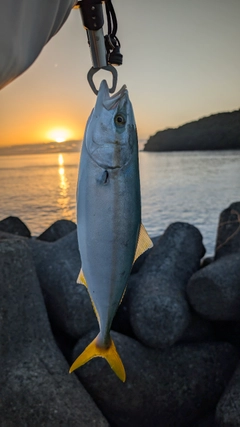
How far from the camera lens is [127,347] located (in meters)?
3.97

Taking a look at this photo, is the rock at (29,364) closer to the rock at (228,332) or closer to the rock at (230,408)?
the rock at (230,408)

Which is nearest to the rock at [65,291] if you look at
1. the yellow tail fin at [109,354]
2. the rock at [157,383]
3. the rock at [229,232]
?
the rock at [157,383]

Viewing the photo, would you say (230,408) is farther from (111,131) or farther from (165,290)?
(111,131)

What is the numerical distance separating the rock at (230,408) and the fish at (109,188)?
2.48 metres

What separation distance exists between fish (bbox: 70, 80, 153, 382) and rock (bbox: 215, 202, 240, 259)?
161 inches

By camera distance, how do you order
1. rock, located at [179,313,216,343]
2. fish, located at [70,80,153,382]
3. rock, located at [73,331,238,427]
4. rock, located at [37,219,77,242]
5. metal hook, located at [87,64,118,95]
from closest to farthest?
fish, located at [70,80,153,382] → metal hook, located at [87,64,118,95] → rock, located at [73,331,238,427] → rock, located at [179,313,216,343] → rock, located at [37,219,77,242]

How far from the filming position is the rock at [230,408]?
3.44 meters

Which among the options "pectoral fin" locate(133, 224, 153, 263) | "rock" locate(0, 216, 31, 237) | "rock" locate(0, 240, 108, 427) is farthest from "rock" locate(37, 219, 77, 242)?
"pectoral fin" locate(133, 224, 153, 263)

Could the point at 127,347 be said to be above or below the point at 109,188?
below

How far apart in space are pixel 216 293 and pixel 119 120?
317 cm

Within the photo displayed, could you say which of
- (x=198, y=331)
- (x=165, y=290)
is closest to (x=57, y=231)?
(x=165, y=290)

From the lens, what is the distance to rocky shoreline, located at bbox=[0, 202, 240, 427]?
11.4ft

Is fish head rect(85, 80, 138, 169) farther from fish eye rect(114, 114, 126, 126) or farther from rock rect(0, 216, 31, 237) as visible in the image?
rock rect(0, 216, 31, 237)

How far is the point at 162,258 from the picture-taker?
5.03m
